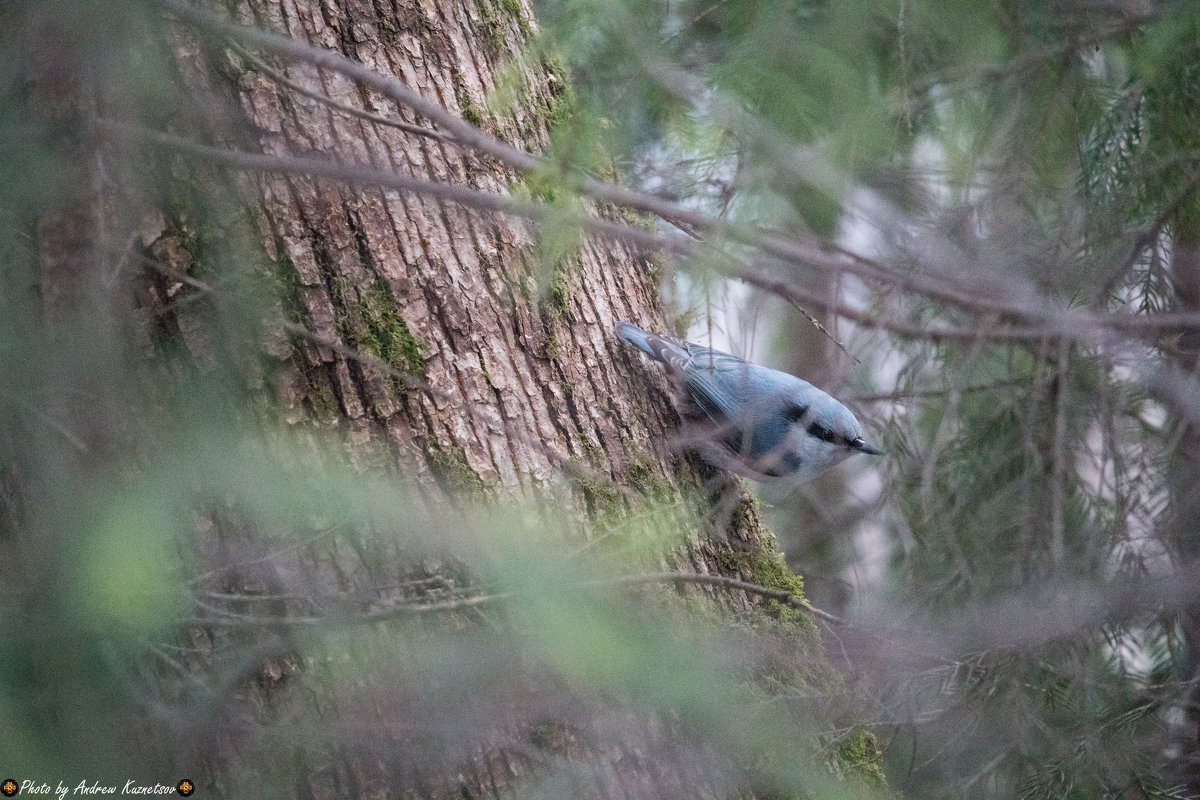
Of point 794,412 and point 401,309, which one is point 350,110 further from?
point 794,412

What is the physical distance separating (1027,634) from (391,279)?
1.70m

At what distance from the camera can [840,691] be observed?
2.14 metres

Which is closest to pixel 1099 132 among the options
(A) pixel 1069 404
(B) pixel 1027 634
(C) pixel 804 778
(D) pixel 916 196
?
(D) pixel 916 196

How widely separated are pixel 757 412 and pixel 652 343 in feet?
2.10

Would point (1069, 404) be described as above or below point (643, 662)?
above

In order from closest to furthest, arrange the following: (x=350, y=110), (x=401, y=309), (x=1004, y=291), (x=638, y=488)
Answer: (x=350, y=110)
(x=1004, y=291)
(x=401, y=309)
(x=638, y=488)

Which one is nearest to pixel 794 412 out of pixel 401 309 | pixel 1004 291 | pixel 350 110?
pixel 1004 291

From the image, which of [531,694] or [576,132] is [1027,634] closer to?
[531,694]

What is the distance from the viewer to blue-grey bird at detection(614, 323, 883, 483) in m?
2.53

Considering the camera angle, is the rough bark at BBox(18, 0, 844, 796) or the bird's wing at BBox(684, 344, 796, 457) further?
the bird's wing at BBox(684, 344, 796, 457)

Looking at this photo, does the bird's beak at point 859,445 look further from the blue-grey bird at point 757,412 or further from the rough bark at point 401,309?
the rough bark at point 401,309

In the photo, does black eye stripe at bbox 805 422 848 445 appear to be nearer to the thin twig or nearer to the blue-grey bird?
the blue-grey bird

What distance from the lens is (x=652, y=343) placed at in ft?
8.21

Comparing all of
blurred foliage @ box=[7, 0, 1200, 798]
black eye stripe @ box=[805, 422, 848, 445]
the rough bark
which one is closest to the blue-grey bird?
black eye stripe @ box=[805, 422, 848, 445]
